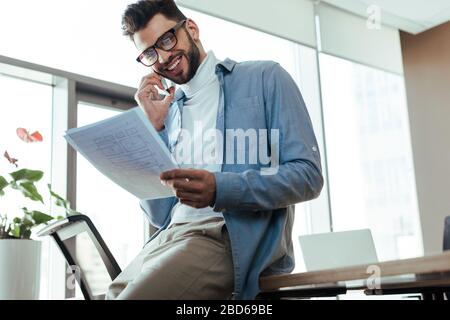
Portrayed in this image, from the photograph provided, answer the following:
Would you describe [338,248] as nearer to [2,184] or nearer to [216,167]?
[216,167]

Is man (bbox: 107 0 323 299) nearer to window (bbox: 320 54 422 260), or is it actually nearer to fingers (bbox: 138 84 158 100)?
fingers (bbox: 138 84 158 100)

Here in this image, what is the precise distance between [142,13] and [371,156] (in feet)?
10.5

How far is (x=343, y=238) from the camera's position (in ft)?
6.28

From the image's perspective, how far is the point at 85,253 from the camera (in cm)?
160

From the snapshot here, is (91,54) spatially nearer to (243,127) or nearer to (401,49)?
(243,127)

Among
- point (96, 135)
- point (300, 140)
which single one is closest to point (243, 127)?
point (300, 140)

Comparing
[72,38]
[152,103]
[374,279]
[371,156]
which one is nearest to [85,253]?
[152,103]

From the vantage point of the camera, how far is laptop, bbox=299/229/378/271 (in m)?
1.84

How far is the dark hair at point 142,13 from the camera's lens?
1301 mm

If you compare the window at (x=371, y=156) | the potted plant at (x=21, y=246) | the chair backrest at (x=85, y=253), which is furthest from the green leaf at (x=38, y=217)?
the window at (x=371, y=156)

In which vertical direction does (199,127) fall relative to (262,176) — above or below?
above

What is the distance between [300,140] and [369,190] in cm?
319

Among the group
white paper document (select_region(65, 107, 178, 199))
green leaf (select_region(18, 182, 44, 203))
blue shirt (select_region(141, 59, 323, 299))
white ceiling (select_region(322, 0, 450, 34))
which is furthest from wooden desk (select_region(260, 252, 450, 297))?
white ceiling (select_region(322, 0, 450, 34))

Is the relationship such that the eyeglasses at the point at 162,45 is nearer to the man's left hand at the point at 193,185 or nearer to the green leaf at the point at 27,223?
the man's left hand at the point at 193,185
